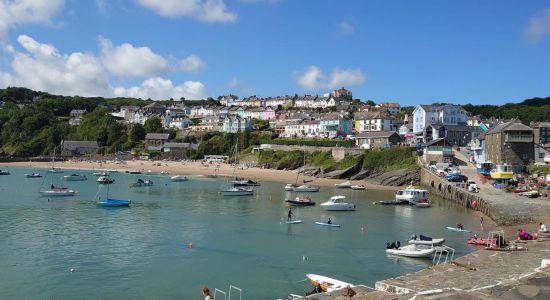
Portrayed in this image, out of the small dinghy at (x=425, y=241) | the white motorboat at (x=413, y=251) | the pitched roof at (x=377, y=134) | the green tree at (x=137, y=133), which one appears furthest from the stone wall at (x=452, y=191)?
the green tree at (x=137, y=133)

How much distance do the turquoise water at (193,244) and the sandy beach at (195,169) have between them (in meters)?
22.6

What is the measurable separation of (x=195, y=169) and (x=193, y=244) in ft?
214

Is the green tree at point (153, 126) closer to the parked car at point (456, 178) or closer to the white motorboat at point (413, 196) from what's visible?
the parked car at point (456, 178)

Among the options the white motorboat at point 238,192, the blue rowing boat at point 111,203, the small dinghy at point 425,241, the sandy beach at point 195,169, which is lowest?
the small dinghy at point 425,241

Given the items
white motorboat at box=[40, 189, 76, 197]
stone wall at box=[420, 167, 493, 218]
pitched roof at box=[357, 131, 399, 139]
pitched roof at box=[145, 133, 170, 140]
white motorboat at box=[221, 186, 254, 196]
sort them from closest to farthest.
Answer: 1. stone wall at box=[420, 167, 493, 218]
2. white motorboat at box=[40, 189, 76, 197]
3. white motorboat at box=[221, 186, 254, 196]
4. pitched roof at box=[357, 131, 399, 139]
5. pitched roof at box=[145, 133, 170, 140]

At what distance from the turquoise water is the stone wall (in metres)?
1.36

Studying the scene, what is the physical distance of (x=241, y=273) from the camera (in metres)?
24.7

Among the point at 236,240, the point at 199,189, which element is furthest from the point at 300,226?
the point at 199,189

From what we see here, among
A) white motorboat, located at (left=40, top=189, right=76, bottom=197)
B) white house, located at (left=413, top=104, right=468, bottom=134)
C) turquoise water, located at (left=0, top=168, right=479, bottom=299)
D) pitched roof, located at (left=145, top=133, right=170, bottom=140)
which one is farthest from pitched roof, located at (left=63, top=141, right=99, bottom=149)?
white house, located at (left=413, top=104, right=468, bottom=134)

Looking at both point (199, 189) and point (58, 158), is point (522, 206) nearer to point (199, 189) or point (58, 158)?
point (199, 189)

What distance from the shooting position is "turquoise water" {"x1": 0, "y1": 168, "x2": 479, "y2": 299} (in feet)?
74.9

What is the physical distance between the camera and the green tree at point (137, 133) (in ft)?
435

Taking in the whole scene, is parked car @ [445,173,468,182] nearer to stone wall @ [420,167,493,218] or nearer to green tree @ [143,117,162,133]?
stone wall @ [420,167,493,218]

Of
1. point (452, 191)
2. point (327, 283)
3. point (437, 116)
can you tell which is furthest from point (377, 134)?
point (327, 283)
